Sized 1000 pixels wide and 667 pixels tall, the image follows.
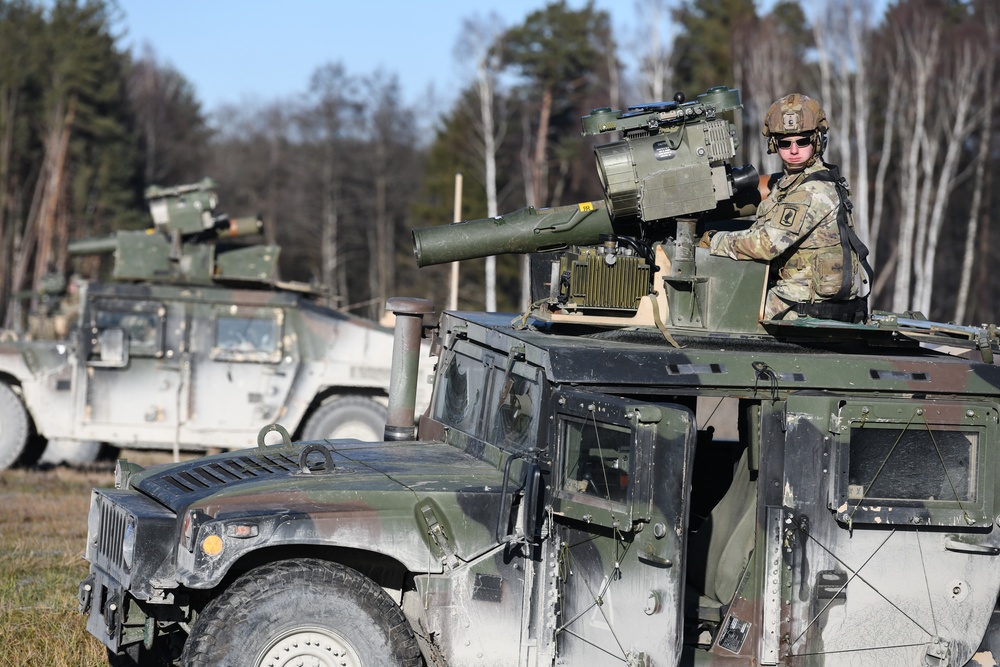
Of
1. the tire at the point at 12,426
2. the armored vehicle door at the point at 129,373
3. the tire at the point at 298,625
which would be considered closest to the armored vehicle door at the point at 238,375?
the armored vehicle door at the point at 129,373

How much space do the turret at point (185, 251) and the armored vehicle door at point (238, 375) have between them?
61cm

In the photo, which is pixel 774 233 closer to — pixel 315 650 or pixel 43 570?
pixel 315 650

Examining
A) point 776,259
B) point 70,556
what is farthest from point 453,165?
point 776,259

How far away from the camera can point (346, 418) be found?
40.4 feet

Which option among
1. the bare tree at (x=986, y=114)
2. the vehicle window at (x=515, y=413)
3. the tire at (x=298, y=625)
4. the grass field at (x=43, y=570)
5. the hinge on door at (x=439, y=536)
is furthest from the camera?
the bare tree at (x=986, y=114)

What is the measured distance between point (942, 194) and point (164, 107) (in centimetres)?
3168

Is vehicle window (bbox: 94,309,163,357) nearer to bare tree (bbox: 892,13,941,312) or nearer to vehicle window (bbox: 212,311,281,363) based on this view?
vehicle window (bbox: 212,311,281,363)

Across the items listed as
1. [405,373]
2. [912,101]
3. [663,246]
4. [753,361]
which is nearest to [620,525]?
[753,361]

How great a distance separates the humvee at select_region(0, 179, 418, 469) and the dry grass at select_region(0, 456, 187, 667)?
619mm

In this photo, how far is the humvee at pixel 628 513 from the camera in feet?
15.0

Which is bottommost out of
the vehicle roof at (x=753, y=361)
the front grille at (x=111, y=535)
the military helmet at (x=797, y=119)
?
the front grille at (x=111, y=535)

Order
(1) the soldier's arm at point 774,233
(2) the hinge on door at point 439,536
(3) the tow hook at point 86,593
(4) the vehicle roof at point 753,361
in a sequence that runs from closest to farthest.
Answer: (2) the hinge on door at point 439,536 → (4) the vehicle roof at point 753,361 → (3) the tow hook at point 86,593 → (1) the soldier's arm at point 774,233

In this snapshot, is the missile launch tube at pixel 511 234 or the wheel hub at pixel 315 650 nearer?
the wheel hub at pixel 315 650

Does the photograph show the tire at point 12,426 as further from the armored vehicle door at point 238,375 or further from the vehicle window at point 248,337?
the vehicle window at point 248,337
